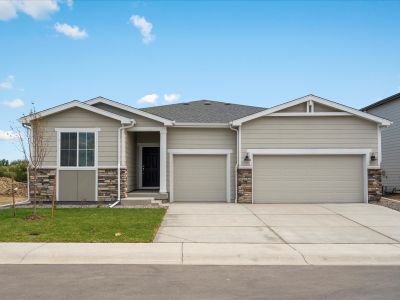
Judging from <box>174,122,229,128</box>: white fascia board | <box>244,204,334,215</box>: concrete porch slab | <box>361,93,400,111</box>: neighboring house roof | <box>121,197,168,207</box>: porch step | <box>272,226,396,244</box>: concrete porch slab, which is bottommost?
<box>272,226,396,244</box>: concrete porch slab

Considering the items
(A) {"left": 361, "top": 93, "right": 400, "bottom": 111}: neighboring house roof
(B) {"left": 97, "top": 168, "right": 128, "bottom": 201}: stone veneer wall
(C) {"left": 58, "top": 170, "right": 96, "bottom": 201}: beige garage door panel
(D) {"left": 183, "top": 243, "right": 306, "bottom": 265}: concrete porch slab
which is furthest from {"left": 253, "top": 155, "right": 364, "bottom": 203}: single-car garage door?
(D) {"left": 183, "top": 243, "right": 306, "bottom": 265}: concrete porch slab

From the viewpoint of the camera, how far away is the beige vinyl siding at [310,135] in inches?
665

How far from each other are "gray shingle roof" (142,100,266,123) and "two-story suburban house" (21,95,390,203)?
0.75 feet

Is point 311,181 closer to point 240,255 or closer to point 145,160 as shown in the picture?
point 145,160

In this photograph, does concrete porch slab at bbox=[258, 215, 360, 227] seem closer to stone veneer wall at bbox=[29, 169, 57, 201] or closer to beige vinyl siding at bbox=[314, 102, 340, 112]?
beige vinyl siding at bbox=[314, 102, 340, 112]

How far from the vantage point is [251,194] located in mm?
16828

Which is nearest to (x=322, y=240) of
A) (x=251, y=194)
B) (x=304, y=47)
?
(x=251, y=194)

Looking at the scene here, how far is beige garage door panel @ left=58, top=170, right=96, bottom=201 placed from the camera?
52.7 ft

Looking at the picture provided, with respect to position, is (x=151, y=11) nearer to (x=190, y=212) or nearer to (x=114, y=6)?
(x=114, y=6)

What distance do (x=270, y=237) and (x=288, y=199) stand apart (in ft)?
24.3

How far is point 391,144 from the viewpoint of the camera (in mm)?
21953

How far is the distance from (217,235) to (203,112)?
10.5 m
